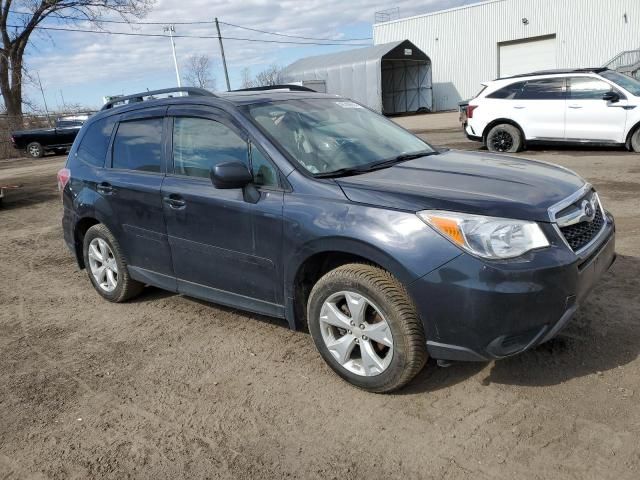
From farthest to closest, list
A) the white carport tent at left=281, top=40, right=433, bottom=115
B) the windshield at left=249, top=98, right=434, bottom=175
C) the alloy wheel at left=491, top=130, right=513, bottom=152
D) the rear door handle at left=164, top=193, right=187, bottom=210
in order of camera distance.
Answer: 1. the white carport tent at left=281, top=40, right=433, bottom=115
2. the alloy wheel at left=491, top=130, right=513, bottom=152
3. the rear door handle at left=164, top=193, right=187, bottom=210
4. the windshield at left=249, top=98, right=434, bottom=175

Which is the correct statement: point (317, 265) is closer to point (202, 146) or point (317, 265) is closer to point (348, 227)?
point (348, 227)

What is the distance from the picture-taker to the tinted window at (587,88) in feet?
36.1

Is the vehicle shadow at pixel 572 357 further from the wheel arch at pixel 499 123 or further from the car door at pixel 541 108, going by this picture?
the wheel arch at pixel 499 123

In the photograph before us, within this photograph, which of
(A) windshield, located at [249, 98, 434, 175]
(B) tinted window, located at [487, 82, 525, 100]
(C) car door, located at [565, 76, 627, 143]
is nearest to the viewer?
(A) windshield, located at [249, 98, 434, 175]

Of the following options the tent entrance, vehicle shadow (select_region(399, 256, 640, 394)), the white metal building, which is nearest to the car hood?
vehicle shadow (select_region(399, 256, 640, 394))

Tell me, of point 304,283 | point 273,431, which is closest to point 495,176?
point 304,283

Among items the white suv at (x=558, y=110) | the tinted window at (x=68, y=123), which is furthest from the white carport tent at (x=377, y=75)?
the white suv at (x=558, y=110)

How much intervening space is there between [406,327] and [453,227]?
59 cm

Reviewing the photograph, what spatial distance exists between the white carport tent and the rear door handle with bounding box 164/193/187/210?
31.1 m

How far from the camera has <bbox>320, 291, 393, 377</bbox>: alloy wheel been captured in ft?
10.4

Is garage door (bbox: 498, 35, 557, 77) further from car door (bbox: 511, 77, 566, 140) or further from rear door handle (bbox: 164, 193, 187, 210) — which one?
rear door handle (bbox: 164, 193, 187, 210)

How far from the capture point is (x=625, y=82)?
1118 cm

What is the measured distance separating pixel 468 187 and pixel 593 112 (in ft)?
31.1

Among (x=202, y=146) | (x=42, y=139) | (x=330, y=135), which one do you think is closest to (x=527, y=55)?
(x=42, y=139)
